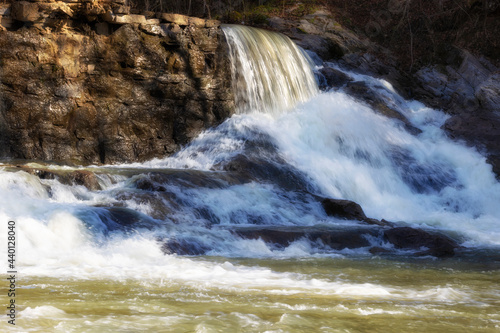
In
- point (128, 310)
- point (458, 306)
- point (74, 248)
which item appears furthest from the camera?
point (74, 248)

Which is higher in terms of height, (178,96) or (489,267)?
(178,96)

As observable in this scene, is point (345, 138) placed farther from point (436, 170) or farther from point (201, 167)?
point (201, 167)

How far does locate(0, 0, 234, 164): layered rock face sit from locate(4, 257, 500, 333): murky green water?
27.4 feet

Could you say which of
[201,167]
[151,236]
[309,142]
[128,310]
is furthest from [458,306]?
[309,142]

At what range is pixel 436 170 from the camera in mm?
15633

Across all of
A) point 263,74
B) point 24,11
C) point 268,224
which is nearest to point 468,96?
point 263,74

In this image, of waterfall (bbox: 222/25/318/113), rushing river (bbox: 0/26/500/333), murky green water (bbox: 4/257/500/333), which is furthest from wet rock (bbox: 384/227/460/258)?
waterfall (bbox: 222/25/318/113)

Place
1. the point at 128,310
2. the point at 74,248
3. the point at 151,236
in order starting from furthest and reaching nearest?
the point at 151,236 < the point at 74,248 < the point at 128,310

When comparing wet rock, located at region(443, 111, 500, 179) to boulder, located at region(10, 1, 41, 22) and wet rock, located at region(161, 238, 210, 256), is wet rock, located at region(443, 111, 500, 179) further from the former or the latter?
boulder, located at region(10, 1, 41, 22)

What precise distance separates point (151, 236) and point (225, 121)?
25.2 ft

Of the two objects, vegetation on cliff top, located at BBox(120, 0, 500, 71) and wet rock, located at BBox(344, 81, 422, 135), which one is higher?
vegetation on cliff top, located at BBox(120, 0, 500, 71)

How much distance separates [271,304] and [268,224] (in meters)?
5.35

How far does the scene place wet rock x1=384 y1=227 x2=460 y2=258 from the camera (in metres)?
9.02

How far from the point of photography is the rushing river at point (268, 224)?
15.8 feet
